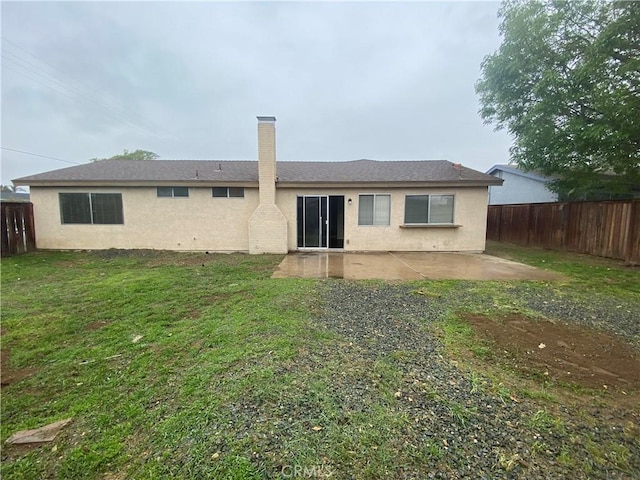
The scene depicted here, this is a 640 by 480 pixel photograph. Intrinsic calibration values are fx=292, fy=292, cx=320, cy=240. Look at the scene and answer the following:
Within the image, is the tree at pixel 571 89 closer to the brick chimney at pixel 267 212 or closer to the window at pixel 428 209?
the window at pixel 428 209

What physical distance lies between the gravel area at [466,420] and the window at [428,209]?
6731 millimetres

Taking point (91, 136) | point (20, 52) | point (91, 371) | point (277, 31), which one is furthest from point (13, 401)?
point (91, 136)

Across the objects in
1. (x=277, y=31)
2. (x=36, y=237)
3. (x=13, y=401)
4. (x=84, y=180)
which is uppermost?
(x=277, y=31)

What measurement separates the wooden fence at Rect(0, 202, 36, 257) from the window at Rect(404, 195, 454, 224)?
1321 cm

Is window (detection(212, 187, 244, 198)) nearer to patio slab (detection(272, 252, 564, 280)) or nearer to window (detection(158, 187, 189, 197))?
window (detection(158, 187, 189, 197))

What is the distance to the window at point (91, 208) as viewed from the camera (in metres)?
10.5

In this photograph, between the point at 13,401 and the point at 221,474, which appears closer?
the point at 221,474

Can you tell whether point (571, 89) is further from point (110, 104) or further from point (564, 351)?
point (110, 104)

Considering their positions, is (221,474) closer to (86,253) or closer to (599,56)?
(86,253)

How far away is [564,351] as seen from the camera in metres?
3.25

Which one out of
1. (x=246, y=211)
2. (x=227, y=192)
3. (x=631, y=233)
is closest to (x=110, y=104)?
(x=227, y=192)

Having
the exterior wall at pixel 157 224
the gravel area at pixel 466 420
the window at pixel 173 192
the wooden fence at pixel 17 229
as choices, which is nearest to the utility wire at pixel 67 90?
the wooden fence at pixel 17 229

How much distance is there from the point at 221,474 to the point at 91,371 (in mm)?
2121

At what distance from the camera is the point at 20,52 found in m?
14.5
